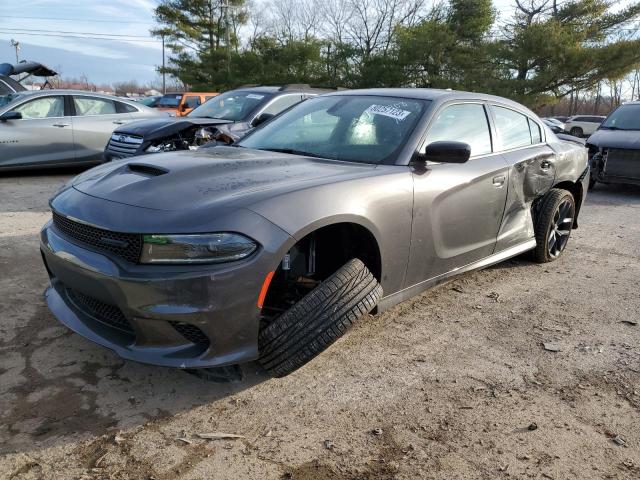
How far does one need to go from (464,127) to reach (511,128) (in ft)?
2.36

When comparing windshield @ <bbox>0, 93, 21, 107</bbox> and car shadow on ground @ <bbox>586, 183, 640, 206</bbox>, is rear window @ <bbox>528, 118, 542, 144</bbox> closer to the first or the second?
car shadow on ground @ <bbox>586, 183, 640, 206</bbox>

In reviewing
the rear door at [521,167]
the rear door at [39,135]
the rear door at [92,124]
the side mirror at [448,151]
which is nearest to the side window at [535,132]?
the rear door at [521,167]

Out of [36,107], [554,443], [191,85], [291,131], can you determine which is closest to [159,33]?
[191,85]

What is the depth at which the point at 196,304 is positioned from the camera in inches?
88.9

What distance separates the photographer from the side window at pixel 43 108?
8.38 meters

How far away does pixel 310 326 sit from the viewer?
2537 mm

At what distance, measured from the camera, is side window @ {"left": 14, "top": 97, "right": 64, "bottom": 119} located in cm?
838

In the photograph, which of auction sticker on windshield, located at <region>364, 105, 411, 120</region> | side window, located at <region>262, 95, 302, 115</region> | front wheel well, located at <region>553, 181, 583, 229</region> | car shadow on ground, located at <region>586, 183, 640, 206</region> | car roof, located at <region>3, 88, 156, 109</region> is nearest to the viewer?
auction sticker on windshield, located at <region>364, 105, 411, 120</region>

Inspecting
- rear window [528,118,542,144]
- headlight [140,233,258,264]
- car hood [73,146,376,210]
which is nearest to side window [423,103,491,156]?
car hood [73,146,376,210]

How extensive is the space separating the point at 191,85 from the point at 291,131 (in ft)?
117

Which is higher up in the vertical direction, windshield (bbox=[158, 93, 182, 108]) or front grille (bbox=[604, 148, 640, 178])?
windshield (bbox=[158, 93, 182, 108])

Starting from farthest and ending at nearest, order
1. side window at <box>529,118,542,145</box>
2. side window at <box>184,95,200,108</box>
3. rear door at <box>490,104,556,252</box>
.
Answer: side window at <box>184,95,200,108</box> < side window at <box>529,118,542,145</box> < rear door at <box>490,104,556,252</box>

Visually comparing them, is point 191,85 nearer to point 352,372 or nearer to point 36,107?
point 36,107

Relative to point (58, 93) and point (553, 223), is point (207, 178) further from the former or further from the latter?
point (58, 93)
